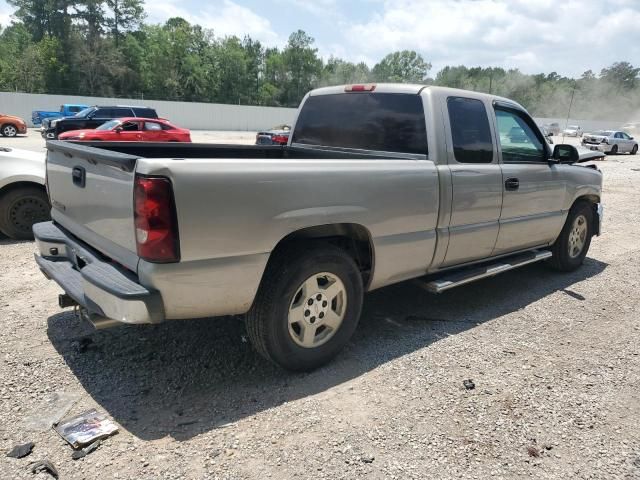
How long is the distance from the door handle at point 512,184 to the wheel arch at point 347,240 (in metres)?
1.65

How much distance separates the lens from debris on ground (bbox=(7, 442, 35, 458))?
2.42 metres

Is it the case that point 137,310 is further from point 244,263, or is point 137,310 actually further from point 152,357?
point 152,357

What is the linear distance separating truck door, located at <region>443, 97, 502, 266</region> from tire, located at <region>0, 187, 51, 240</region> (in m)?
5.16

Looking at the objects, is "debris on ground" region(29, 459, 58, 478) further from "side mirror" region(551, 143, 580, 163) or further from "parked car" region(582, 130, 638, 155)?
"parked car" region(582, 130, 638, 155)

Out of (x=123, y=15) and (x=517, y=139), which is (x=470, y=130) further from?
(x=123, y=15)

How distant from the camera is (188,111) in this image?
47656mm

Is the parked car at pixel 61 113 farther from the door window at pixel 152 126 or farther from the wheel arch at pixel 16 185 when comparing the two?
the wheel arch at pixel 16 185

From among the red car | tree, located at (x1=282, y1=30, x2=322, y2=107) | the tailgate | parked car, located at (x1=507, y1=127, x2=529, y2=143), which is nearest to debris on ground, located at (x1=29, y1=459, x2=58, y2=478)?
the tailgate

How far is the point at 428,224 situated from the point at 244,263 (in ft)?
5.29

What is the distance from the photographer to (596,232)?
19.7 ft

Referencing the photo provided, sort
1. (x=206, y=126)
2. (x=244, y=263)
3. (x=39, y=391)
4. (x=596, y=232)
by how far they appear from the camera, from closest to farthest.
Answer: (x=244, y=263)
(x=39, y=391)
(x=596, y=232)
(x=206, y=126)

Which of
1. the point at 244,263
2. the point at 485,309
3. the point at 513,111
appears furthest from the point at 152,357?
the point at 513,111

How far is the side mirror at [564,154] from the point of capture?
4.99m

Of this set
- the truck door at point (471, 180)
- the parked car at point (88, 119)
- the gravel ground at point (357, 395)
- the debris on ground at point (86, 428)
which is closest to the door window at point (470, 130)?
the truck door at point (471, 180)
